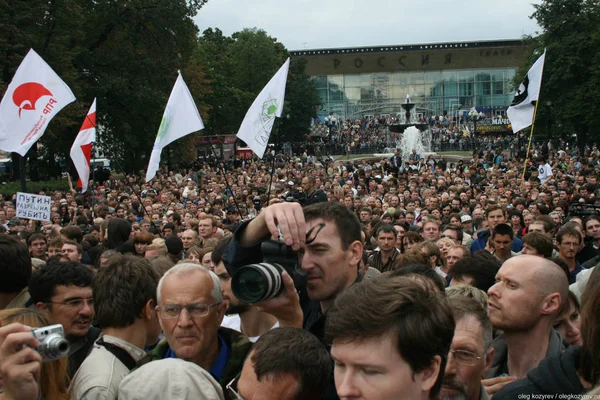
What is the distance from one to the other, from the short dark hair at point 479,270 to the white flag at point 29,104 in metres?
7.26

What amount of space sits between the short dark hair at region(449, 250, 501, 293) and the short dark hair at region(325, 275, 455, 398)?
2.71m

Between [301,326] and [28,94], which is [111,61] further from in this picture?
[301,326]

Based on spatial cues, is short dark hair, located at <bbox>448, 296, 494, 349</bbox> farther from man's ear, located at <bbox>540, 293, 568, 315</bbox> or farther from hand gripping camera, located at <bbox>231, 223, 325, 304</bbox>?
hand gripping camera, located at <bbox>231, 223, 325, 304</bbox>

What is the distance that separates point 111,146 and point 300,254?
36.0 meters

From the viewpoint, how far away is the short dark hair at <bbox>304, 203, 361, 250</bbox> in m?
3.14

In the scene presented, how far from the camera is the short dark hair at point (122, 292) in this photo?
3.59m

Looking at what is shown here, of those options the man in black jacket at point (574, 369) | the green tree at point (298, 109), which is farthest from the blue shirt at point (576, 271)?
the green tree at point (298, 109)

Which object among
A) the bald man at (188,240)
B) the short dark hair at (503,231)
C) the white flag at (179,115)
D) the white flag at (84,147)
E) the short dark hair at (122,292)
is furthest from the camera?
the white flag at (84,147)

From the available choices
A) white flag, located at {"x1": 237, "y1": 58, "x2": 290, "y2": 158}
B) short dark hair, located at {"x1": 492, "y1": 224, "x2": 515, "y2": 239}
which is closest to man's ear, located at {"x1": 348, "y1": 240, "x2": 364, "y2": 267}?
short dark hair, located at {"x1": 492, "y1": 224, "x2": 515, "y2": 239}

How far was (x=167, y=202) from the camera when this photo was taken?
19.2 m

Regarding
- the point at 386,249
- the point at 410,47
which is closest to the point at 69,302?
the point at 386,249

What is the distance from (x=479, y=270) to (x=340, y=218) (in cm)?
212

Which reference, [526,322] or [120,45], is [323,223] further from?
[120,45]

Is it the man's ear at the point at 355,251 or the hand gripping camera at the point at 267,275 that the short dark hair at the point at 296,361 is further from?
the man's ear at the point at 355,251
